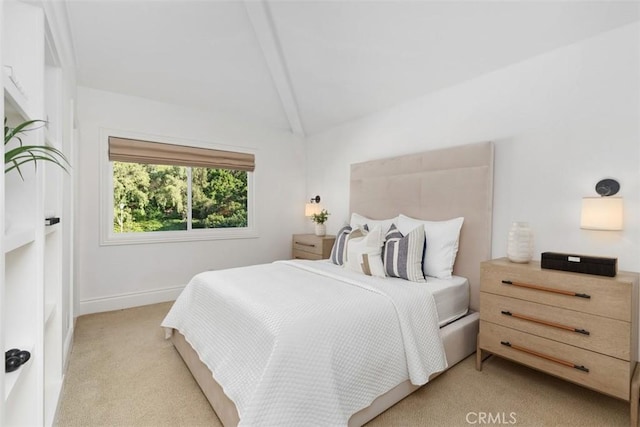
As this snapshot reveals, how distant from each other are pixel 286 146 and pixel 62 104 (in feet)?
9.58

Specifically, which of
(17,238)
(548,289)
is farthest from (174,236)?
(548,289)

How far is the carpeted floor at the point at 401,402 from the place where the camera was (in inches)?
66.6

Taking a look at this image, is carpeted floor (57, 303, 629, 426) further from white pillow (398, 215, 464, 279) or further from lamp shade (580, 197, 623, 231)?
lamp shade (580, 197, 623, 231)

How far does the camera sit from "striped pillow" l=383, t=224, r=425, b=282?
7.88 ft

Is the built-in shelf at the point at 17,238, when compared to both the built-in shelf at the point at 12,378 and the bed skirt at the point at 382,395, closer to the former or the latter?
the built-in shelf at the point at 12,378

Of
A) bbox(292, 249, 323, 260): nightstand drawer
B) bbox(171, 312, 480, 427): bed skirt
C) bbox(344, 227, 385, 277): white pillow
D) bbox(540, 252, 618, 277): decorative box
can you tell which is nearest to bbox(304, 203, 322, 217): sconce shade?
bbox(292, 249, 323, 260): nightstand drawer

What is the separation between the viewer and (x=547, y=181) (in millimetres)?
2320

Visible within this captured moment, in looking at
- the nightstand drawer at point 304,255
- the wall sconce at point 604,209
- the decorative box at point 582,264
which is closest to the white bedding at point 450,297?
the decorative box at point 582,264

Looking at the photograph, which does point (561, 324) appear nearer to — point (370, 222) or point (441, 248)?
point (441, 248)

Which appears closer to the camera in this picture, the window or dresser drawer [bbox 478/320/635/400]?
dresser drawer [bbox 478/320/635/400]

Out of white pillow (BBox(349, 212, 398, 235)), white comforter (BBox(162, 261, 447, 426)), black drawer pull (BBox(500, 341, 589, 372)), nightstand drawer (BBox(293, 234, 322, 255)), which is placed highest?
white pillow (BBox(349, 212, 398, 235))

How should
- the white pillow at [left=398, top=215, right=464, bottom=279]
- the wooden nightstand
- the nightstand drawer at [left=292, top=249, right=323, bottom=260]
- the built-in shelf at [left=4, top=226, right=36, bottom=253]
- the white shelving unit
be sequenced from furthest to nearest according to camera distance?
the nightstand drawer at [left=292, top=249, right=323, bottom=260]
the wooden nightstand
the white pillow at [left=398, top=215, right=464, bottom=279]
the white shelving unit
the built-in shelf at [left=4, top=226, right=36, bottom=253]

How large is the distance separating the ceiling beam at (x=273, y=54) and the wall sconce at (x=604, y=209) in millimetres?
3038

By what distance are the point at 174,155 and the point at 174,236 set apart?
967mm
